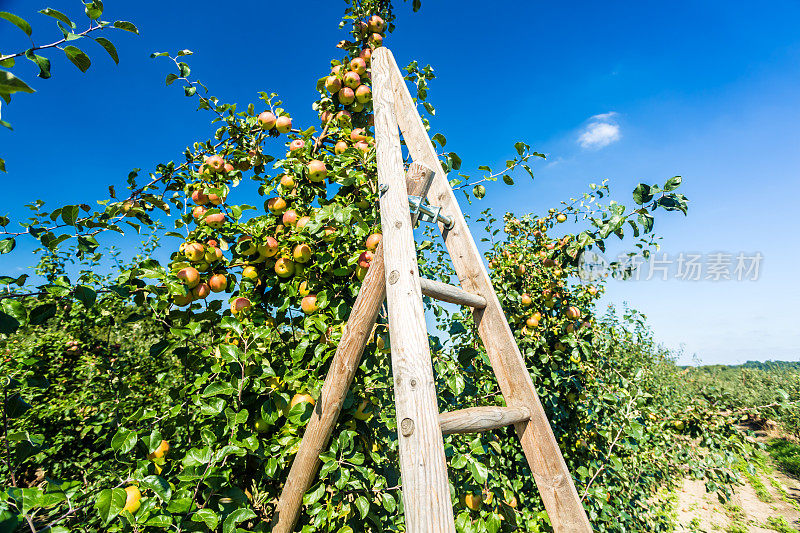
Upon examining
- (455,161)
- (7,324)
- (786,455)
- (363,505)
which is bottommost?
(786,455)

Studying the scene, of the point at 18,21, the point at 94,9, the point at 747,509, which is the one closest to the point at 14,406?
the point at 18,21

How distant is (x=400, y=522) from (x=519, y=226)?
10.1 ft

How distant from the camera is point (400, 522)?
156cm

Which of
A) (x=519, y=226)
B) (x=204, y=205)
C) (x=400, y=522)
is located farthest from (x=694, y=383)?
(x=204, y=205)

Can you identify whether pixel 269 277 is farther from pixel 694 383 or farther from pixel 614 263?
pixel 694 383

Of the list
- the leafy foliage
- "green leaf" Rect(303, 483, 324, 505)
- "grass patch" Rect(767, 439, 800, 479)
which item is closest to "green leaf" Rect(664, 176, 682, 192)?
the leafy foliage

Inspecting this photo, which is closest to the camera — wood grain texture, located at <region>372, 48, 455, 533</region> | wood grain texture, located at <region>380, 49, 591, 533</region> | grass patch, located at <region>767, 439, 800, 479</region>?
wood grain texture, located at <region>372, 48, 455, 533</region>

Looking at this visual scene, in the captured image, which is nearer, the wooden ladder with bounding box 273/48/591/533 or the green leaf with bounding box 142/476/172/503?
the wooden ladder with bounding box 273/48/591/533

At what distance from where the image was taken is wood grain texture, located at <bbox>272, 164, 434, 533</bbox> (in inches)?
48.9

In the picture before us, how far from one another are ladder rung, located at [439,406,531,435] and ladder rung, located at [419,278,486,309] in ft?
1.20

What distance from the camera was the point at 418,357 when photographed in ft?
2.78

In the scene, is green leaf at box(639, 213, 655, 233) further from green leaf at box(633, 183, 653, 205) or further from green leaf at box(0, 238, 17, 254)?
green leaf at box(0, 238, 17, 254)

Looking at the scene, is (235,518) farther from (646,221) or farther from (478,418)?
(646,221)

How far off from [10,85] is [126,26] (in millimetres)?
618
